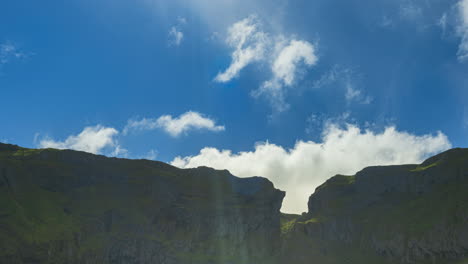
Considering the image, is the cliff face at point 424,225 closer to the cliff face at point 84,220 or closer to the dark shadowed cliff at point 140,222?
the dark shadowed cliff at point 140,222

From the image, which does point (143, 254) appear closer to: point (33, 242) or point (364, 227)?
point (33, 242)

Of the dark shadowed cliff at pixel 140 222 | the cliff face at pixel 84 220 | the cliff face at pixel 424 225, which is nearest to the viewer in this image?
the cliff face at pixel 84 220

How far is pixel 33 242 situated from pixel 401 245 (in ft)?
509

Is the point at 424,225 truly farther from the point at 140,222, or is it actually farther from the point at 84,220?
the point at 84,220

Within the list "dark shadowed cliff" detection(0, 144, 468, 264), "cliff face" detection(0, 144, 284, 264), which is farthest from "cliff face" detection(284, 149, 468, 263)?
"cliff face" detection(0, 144, 284, 264)

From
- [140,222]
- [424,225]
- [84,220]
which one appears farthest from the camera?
[140,222]

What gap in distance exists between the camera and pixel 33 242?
452 ft

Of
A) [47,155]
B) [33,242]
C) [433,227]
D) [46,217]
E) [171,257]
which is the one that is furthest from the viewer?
[47,155]

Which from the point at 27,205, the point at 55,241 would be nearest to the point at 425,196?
the point at 55,241

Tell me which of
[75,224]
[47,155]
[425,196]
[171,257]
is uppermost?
[47,155]

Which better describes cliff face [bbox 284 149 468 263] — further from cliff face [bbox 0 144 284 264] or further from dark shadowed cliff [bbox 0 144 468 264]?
cliff face [bbox 0 144 284 264]

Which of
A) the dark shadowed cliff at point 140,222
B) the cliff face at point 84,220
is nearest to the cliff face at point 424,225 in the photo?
the dark shadowed cliff at point 140,222

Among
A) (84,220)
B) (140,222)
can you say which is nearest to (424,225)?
(140,222)

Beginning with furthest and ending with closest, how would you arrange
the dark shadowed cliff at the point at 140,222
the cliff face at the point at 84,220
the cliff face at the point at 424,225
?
the cliff face at the point at 424,225, the dark shadowed cliff at the point at 140,222, the cliff face at the point at 84,220
